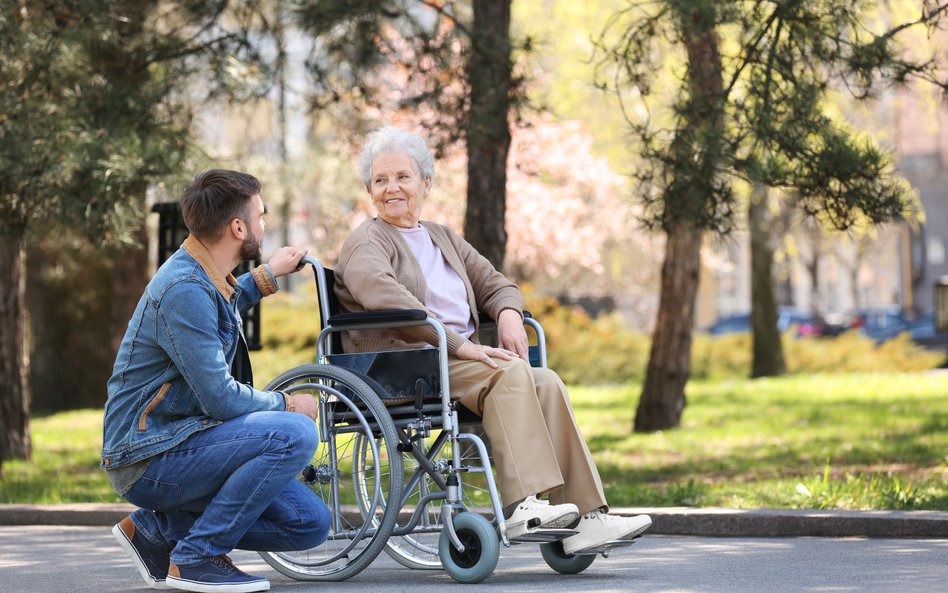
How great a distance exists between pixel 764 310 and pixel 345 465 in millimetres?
15087

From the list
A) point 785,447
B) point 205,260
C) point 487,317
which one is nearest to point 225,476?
point 205,260

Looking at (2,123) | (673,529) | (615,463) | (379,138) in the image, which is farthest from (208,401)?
(615,463)

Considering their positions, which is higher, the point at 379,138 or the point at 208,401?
the point at 379,138

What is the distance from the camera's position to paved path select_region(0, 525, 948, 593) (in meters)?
4.52

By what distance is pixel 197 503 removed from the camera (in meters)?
4.41

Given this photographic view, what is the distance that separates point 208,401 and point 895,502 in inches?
143

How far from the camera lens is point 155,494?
434 cm

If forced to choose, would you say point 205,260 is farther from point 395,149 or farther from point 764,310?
point 764,310

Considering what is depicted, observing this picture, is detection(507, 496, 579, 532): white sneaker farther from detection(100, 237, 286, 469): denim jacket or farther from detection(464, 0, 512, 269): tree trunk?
detection(464, 0, 512, 269): tree trunk

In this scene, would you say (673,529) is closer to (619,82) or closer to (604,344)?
(619,82)


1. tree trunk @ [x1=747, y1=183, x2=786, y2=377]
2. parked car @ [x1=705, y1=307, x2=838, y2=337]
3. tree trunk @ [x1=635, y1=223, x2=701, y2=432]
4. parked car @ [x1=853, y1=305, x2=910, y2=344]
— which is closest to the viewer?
tree trunk @ [x1=635, y1=223, x2=701, y2=432]

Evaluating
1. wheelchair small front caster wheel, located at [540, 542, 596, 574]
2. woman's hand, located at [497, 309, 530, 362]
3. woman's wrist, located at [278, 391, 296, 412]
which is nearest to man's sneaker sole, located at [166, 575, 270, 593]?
woman's wrist, located at [278, 391, 296, 412]

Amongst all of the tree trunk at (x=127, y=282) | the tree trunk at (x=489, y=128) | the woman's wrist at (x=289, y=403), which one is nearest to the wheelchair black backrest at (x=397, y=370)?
the woman's wrist at (x=289, y=403)

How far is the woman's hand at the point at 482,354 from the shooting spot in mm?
4762
